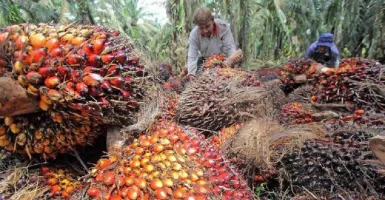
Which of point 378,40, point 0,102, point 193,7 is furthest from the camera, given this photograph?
point 193,7

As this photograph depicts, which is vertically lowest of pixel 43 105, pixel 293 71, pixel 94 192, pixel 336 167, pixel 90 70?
pixel 293 71

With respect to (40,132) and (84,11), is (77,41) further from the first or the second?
(84,11)

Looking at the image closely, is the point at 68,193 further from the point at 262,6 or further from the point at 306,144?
the point at 262,6

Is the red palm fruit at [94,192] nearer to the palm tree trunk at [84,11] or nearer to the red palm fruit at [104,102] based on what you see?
the red palm fruit at [104,102]

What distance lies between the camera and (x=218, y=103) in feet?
6.82

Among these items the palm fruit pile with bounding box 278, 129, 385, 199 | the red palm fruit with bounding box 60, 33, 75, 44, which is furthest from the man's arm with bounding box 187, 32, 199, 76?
the red palm fruit with bounding box 60, 33, 75, 44

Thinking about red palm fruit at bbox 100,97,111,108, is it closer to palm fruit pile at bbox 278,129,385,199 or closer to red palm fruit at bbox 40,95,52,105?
red palm fruit at bbox 40,95,52,105

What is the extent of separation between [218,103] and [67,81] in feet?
3.60

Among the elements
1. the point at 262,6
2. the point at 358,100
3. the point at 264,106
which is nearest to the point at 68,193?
the point at 264,106

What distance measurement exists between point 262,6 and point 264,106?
993 cm

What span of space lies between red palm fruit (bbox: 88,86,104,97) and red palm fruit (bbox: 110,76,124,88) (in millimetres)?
65

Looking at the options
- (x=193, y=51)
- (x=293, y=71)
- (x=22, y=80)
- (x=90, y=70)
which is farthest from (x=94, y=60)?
(x=193, y=51)

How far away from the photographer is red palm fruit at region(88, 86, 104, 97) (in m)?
1.20

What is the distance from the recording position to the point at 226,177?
125cm
